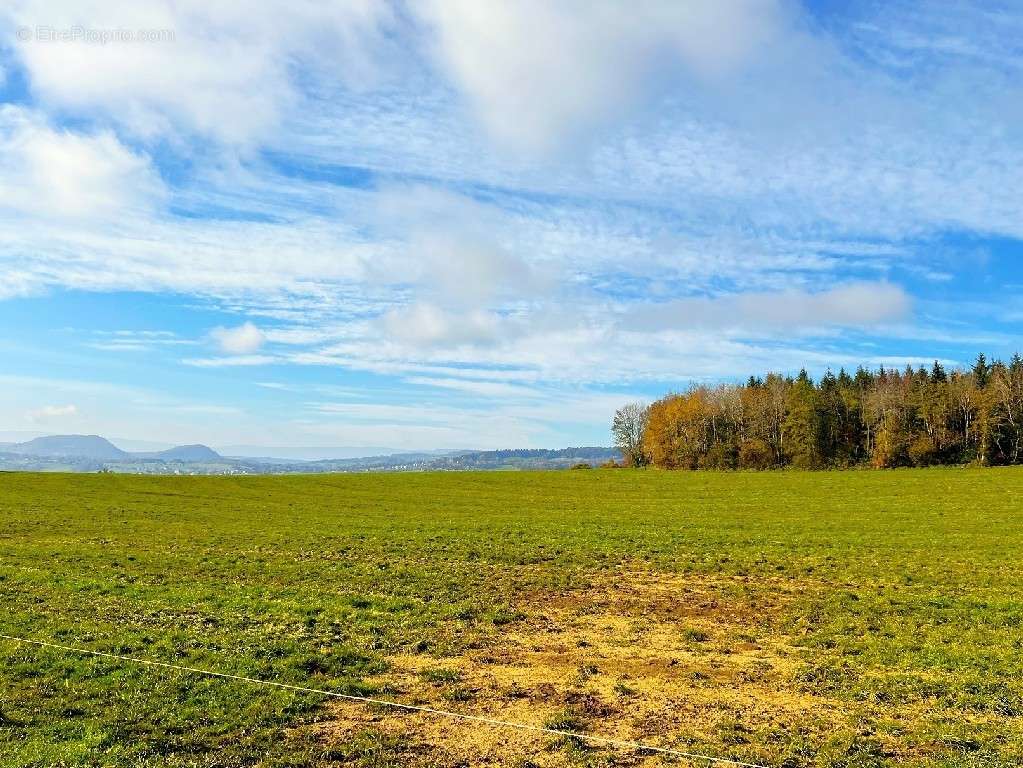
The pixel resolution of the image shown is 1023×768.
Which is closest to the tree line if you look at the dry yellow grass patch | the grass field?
the grass field

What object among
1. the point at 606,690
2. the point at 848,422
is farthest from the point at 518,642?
A: the point at 848,422

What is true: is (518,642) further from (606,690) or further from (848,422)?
(848,422)

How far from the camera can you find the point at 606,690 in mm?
11086

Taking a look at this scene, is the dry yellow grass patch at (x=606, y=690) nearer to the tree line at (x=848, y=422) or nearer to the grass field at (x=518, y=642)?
the grass field at (x=518, y=642)

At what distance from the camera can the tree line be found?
9625 cm

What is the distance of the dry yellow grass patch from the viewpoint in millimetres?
9047

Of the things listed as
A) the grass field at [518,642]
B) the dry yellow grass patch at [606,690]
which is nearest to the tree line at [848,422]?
the grass field at [518,642]

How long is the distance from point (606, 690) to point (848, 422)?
108 m

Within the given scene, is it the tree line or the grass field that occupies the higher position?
the tree line

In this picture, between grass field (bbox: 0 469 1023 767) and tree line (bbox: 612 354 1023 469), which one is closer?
grass field (bbox: 0 469 1023 767)

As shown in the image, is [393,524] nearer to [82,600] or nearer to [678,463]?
[82,600]

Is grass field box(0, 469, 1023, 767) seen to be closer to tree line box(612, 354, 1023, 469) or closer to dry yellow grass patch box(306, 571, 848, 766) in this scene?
dry yellow grass patch box(306, 571, 848, 766)

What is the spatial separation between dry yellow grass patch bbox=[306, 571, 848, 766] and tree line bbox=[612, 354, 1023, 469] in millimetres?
92921

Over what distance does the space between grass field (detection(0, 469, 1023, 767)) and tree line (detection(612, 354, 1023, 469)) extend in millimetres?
70623
